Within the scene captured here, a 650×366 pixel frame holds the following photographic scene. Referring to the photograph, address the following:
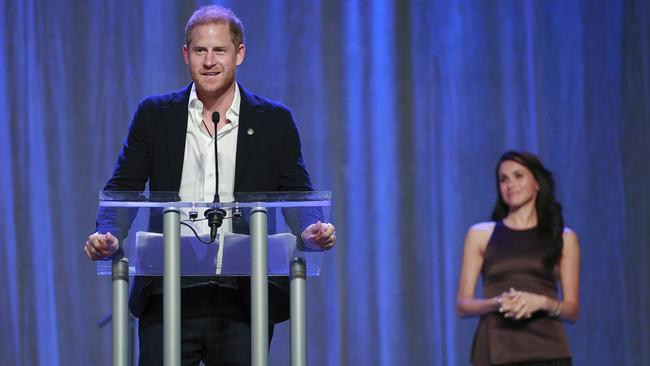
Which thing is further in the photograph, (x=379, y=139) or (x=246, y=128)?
(x=379, y=139)

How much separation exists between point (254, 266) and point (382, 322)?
102 inches

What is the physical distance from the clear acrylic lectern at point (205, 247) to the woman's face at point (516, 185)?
2.07m

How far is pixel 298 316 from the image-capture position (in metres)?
2.56

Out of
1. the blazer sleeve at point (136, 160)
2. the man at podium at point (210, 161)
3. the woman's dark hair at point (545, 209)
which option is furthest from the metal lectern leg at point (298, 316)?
the woman's dark hair at point (545, 209)

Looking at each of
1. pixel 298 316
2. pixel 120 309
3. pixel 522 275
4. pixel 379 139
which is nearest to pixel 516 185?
pixel 522 275

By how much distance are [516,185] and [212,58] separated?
210 centimetres

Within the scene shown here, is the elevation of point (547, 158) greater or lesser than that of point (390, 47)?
lesser

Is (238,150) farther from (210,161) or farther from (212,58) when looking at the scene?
(212,58)

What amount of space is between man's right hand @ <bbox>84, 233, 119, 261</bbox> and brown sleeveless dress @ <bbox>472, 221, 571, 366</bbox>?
Result: 2203 mm

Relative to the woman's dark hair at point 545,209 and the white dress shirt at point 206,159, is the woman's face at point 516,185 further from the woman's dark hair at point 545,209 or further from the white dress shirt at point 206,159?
the white dress shirt at point 206,159

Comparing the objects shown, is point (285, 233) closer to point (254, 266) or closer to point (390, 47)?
point (254, 266)

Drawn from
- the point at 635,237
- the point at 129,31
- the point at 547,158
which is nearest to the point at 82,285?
the point at 129,31

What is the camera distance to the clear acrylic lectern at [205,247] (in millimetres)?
2453

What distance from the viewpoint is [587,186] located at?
5164mm
